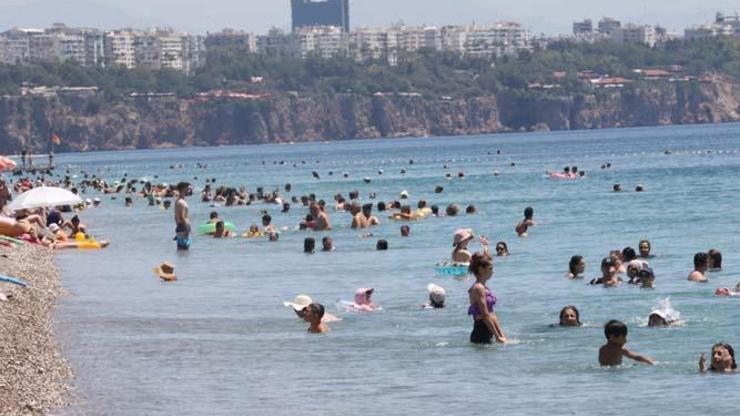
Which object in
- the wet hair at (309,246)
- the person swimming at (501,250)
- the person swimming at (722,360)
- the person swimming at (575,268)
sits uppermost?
the person swimming at (722,360)

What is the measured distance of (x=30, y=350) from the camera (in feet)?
68.9

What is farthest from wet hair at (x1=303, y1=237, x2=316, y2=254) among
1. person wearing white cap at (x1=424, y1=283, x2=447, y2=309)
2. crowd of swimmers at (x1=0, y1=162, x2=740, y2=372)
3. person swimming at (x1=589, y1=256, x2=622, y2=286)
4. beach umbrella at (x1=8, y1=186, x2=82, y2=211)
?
person wearing white cap at (x1=424, y1=283, x2=447, y2=309)

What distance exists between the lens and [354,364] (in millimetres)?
20859

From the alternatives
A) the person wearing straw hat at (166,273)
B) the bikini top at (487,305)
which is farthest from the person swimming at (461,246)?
the bikini top at (487,305)

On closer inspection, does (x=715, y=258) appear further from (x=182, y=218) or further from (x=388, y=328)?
(x=182, y=218)

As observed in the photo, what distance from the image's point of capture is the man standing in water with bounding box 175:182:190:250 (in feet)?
122

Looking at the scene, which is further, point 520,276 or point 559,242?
point 559,242

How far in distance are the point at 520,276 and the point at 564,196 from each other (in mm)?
34267

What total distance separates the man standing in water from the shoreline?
212 inches

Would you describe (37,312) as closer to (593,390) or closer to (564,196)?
(593,390)

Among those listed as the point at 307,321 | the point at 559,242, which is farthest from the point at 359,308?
the point at 559,242

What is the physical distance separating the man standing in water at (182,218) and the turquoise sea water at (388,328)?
2.15 ft

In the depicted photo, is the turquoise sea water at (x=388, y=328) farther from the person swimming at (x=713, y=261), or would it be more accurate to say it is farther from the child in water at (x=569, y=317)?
the person swimming at (x=713, y=261)

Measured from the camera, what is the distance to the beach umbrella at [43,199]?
132 feet
